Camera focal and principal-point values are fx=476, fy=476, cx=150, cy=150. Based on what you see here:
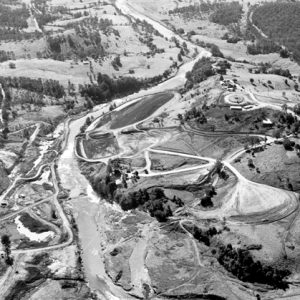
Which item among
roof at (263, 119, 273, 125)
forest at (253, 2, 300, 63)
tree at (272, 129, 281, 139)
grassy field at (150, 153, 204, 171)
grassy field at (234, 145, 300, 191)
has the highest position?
forest at (253, 2, 300, 63)

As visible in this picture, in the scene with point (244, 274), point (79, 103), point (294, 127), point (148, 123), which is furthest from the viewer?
point (79, 103)

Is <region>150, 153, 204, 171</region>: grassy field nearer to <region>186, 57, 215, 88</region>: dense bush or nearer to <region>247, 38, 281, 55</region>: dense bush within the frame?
<region>186, 57, 215, 88</region>: dense bush

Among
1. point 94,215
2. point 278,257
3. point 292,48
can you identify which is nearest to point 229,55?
point 292,48

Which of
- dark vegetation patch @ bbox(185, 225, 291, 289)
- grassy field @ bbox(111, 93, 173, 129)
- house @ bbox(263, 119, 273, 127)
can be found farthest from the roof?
dark vegetation patch @ bbox(185, 225, 291, 289)

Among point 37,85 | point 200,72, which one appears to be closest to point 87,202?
point 37,85

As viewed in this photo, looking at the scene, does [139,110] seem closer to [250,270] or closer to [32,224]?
[32,224]

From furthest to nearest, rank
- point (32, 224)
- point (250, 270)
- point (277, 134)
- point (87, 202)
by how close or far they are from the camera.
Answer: point (277, 134) → point (87, 202) → point (32, 224) → point (250, 270)

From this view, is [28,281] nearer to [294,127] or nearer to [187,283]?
[187,283]

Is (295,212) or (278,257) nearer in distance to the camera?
(278,257)

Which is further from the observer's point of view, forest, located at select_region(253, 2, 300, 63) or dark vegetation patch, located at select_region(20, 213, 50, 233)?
forest, located at select_region(253, 2, 300, 63)
